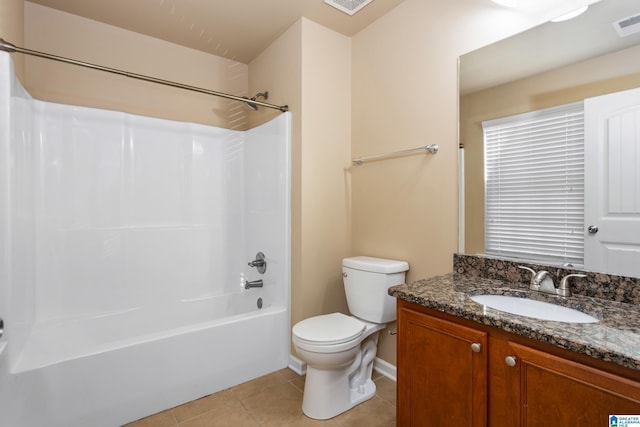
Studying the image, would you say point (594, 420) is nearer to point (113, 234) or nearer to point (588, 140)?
point (588, 140)

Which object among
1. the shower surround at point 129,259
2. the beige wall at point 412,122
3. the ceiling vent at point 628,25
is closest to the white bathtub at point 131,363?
the shower surround at point 129,259

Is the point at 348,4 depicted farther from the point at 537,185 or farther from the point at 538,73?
the point at 537,185

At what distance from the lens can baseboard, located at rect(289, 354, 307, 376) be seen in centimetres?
220

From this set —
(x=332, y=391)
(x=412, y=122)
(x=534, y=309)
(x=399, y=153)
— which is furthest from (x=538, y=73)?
(x=332, y=391)

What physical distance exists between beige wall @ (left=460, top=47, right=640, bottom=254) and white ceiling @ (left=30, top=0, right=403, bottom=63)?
37.7 inches

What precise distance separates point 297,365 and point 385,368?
0.60 metres

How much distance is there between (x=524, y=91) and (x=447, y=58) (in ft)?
1.67

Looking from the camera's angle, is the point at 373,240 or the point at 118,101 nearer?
the point at 373,240

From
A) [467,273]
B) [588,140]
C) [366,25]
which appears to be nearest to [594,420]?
[467,273]

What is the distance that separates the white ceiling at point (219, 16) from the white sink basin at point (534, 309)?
1861mm

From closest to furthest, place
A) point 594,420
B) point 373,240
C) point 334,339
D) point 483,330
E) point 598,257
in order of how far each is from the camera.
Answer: point 594,420
point 483,330
point 598,257
point 334,339
point 373,240

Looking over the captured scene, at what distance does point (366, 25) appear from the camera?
2330 millimetres

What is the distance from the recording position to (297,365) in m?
2.23

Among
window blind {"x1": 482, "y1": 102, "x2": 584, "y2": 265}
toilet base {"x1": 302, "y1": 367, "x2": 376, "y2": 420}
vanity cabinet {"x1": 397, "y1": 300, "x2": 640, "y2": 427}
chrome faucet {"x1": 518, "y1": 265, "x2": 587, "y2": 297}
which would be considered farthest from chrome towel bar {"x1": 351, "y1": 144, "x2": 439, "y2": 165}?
toilet base {"x1": 302, "y1": 367, "x2": 376, "y2": 420}
